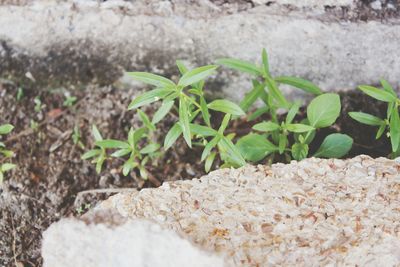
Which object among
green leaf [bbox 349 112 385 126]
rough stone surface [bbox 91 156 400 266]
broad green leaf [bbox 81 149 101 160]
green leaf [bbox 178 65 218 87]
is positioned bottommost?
broad green leaf [bbox 81 149 101 160]

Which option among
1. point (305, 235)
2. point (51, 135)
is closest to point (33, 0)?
point (51, 135)

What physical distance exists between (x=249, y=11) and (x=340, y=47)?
15.6 inches

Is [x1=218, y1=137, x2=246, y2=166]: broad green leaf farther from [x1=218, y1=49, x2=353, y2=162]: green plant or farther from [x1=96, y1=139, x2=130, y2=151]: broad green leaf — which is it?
[x1=96, y1=139, x2=130, y2=151]: broad green leaf

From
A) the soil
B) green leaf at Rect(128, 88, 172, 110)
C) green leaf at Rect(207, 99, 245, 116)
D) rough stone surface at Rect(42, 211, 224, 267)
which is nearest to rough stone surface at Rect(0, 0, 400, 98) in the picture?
the soil

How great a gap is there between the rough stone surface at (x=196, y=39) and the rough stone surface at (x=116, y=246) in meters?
0.85

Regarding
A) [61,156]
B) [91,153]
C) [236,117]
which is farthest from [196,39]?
[61,156]

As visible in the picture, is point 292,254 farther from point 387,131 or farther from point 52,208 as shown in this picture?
point 52,208

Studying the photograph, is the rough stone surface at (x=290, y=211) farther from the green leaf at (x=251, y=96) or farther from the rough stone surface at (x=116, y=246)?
the green leaf at (x=251, y=96)

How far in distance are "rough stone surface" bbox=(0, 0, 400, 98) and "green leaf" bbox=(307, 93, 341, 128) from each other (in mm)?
302

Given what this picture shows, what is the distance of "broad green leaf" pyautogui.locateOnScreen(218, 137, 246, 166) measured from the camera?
6.82 feet

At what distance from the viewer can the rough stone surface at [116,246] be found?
1.75m

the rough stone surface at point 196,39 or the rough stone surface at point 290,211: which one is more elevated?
the rough stone surface at point 196,39

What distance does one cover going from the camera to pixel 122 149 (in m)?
2.34

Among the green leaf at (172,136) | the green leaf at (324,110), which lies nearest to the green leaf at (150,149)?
the green leaf at (172,136)
